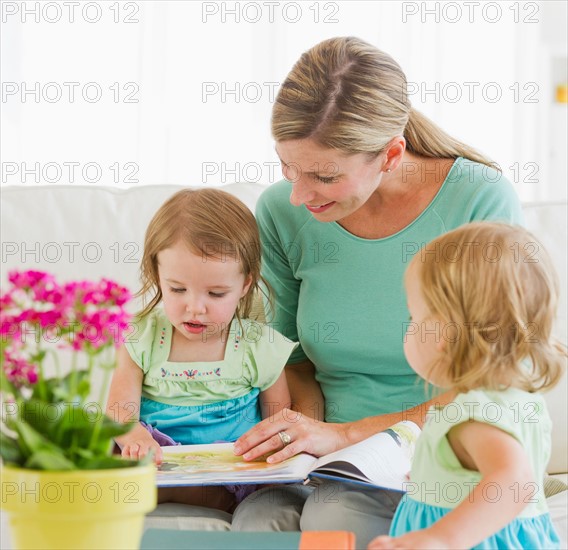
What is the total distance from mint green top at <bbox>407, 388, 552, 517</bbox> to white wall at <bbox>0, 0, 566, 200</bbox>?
1913 mm

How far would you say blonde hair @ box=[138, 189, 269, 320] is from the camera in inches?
58.8

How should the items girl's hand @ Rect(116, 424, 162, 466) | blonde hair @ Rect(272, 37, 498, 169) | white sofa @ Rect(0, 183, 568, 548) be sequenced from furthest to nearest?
white sofa @ Rect(0, 183, 568, 548), blonde hair @ Rect(272, 37, 498, 169), girl's hand @ Rect(116, 424, 162, 466)

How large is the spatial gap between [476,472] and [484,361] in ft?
0.43

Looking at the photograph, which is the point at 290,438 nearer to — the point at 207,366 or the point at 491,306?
the point at 207,366

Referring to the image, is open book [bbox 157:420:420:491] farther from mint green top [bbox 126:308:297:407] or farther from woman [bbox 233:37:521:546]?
mint green top [bbox 126:308:297:407]

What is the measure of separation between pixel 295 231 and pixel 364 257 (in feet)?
0.49

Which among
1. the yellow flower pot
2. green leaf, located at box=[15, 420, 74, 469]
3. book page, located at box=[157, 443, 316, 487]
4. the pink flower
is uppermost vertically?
the pink flower

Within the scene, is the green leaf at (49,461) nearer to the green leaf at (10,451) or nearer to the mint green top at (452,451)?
the green leaf at (10,451)

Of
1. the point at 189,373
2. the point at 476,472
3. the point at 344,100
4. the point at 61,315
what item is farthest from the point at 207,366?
the point at 61,315

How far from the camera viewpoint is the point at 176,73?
282 cm

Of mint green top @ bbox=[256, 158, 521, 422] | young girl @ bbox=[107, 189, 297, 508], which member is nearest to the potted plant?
young girl @ bbox=[107, 189, 297, 508]

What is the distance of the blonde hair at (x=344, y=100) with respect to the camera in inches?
56.2

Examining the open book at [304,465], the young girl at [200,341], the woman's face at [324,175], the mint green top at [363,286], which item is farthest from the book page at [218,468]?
the woman's face at [324,175]

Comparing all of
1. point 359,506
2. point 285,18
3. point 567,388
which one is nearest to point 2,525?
point 359,506
